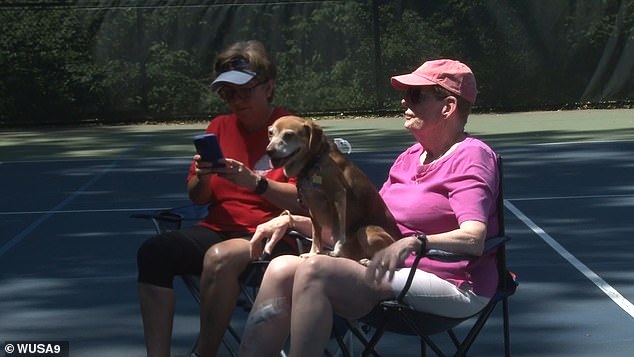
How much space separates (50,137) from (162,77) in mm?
2244

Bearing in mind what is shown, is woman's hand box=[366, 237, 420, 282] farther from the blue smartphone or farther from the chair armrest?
the blue smartphone

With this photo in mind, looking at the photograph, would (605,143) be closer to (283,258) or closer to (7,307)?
(7,307)

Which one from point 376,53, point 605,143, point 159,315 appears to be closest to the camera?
point 159,315

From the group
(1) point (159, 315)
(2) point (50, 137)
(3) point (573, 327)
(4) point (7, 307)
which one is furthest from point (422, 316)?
(2) point (50, 137)

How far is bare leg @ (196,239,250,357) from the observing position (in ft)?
14.8

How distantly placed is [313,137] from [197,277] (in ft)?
2.72

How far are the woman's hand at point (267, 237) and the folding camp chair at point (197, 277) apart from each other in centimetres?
4

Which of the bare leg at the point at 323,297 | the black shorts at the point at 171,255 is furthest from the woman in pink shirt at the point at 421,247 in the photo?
the black shorts at the point at 171,255

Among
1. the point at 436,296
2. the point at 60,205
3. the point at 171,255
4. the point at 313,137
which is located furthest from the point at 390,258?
the point at 60,205

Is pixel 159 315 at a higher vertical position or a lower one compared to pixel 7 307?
higher

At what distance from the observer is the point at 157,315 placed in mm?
4629

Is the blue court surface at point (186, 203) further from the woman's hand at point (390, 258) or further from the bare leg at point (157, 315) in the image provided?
the woman's hand at point (390, 258)

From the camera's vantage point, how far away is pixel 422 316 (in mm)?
4055

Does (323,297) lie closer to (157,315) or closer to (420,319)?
(420,319)
